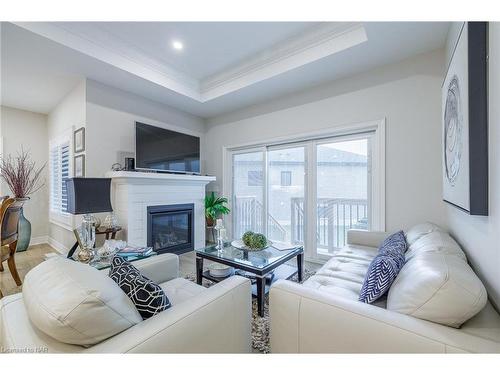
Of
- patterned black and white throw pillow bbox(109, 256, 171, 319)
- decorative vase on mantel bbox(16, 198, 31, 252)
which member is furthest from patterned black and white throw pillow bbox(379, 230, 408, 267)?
decorative vase on mantel bbox(16, 198, 31, 252)

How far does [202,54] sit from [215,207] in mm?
2335

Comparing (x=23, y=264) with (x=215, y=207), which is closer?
(x=23, y=264)

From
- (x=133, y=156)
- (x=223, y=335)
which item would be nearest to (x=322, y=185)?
(x=223, y=335)

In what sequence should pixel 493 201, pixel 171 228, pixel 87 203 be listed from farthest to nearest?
pixel 171 228 < pixel 87 203 < pixel 493 201

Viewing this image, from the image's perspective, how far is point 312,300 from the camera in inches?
39.5

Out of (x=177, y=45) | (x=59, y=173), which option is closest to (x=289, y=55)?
(x=177, y=45)

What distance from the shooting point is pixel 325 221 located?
3178 mm

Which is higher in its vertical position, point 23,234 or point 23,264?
point 23,234

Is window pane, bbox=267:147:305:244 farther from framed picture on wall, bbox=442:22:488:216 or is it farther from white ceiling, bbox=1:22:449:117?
framed picture on wall, bbox=442:22:488:216

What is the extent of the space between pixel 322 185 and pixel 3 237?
3.71 m

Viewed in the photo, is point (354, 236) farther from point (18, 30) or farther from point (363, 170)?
point (18, 30)

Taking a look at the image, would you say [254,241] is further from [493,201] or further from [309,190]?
[493,201]

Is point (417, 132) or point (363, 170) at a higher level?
point (417, 132)

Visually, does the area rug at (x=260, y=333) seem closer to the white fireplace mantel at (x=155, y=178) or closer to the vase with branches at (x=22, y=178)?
the white fireplace mantel at (x=155, y=178)
